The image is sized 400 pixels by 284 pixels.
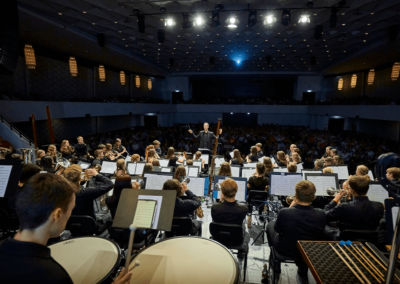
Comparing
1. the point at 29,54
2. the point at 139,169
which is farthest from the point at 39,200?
the point at 29,54

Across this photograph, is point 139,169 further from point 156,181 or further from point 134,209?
point 134,209

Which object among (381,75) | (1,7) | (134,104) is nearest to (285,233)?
(1,7)

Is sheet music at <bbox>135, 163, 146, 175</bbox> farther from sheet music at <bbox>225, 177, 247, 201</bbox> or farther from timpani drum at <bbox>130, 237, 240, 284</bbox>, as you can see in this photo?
timpani drum at <bbox>130, 237, 240, 284</bbox>

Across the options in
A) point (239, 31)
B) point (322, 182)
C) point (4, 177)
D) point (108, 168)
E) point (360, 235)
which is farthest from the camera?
point (239, 31)

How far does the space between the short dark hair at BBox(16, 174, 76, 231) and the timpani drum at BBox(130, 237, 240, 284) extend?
927 millimetres

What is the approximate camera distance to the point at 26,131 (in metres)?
12.3

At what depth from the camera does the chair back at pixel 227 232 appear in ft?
10.5

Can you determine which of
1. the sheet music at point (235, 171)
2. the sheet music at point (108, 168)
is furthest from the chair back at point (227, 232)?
the sheet music at point (108, 168)

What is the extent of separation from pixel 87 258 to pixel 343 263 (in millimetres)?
2292

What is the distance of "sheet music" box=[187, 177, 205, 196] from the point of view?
4.70 meters

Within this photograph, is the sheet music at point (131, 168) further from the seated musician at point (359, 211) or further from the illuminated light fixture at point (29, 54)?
the illuminated light fixture at point (29, 54)

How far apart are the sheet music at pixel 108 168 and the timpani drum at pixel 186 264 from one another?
14.9 feet

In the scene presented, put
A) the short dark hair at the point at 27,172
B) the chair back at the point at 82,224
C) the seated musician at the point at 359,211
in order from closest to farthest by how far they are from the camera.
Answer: the seated musician at the point at 359,211 → the chair back at the point at 82,224 → the short dark hair at the point at 27,172

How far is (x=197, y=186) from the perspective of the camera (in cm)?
473
